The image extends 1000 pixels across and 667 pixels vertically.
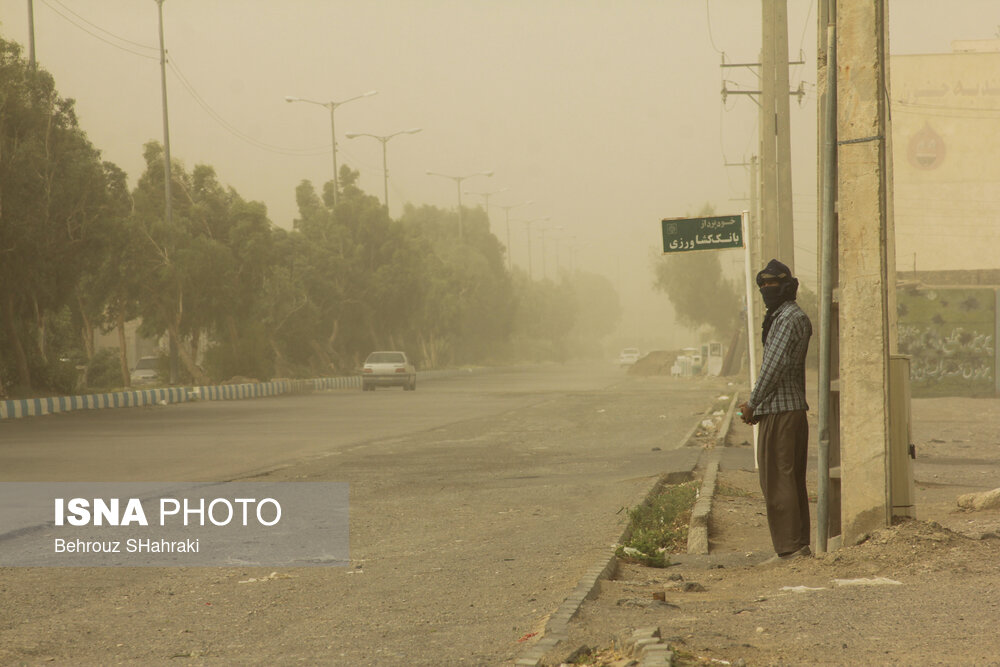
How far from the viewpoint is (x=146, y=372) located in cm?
5231

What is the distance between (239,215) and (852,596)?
4082 cm

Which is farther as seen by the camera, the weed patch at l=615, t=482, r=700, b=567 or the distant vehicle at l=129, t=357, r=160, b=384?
the distant vehicle at l=129, t=357, r=160, b=384

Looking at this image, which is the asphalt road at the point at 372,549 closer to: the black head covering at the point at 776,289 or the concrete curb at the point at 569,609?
the concrete curb at the point at 569,609

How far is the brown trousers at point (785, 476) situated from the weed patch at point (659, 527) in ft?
2.64

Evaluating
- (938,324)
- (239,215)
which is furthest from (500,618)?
(239,215)

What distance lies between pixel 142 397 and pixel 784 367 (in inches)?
1131

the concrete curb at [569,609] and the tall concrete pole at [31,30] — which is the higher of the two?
the tall concrete pole at [31,30]

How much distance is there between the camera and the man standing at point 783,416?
697 cm

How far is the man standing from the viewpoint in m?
6.97

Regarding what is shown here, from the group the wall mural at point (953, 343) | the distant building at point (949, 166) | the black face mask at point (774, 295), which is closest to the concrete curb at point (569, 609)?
the black face mask at point (774, 295)

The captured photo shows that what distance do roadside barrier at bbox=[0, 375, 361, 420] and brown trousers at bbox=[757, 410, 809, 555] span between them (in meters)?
22.8

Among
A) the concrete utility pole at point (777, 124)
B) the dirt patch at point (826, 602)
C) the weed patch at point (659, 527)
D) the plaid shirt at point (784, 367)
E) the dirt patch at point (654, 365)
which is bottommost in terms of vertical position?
the dirt patch at point (654, 365)

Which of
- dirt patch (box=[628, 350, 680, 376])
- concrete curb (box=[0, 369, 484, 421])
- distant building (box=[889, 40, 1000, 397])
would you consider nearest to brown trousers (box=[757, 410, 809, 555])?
concrete curb (box=[0, 369, 484, 421])

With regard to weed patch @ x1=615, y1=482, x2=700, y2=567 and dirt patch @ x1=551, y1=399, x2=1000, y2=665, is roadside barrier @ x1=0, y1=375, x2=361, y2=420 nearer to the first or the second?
weed patch @ x1=615, y1=482, x2=700, y2=567
